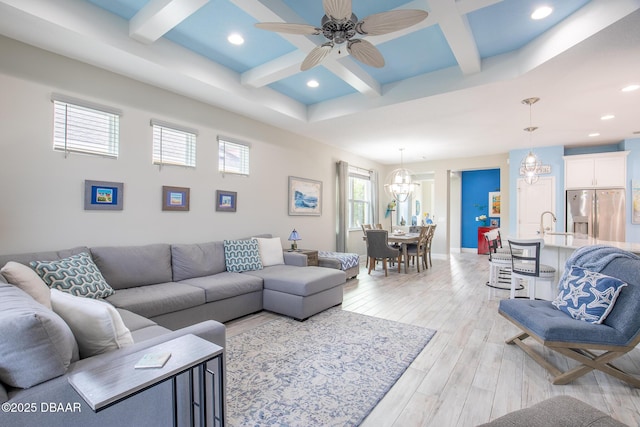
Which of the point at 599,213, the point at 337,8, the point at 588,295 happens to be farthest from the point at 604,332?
the point at 599,213

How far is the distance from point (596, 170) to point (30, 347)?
8301 mm

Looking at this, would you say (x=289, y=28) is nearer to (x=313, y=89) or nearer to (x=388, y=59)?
(x=388, y=59)

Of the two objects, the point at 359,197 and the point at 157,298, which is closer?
the point at 157,298

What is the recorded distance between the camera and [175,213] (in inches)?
147

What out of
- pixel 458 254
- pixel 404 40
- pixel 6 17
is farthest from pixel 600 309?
pixel 458 254

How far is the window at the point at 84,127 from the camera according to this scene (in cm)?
286

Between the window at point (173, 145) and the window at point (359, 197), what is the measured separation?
4187 mm

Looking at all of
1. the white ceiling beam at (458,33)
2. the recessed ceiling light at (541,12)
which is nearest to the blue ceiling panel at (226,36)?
the white ceiling beam at (458,33)

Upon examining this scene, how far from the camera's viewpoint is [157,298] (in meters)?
2.62

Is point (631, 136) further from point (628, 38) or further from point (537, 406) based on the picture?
point (537, 406)

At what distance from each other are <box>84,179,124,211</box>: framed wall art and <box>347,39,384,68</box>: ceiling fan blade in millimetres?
2802

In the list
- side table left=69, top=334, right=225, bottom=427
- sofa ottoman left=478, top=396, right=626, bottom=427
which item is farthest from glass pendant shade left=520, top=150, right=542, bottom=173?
side table left=69, top=334, right=225, bottom=427

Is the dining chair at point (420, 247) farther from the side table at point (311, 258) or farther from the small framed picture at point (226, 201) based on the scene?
the small framed picture at point (226, 201)

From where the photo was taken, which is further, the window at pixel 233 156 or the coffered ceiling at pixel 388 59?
the window at pixel 233 156
